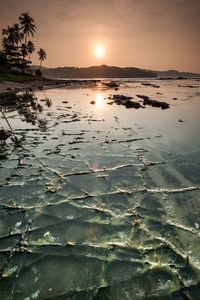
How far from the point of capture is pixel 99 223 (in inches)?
147

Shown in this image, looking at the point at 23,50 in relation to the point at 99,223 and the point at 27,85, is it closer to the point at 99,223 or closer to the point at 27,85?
the point at 27,85

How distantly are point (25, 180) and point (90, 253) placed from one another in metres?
3.28

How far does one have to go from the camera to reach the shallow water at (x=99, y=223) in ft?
8.71

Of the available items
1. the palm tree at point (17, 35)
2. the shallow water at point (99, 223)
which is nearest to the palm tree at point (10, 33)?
the palm tree at point (17, 35)

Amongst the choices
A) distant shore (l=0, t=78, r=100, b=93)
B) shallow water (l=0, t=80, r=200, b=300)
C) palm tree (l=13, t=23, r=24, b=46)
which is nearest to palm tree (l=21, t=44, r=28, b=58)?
palm tree (l=13, t=23, r=24, b=46)

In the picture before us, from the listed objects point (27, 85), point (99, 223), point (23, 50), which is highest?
point (23, 50)

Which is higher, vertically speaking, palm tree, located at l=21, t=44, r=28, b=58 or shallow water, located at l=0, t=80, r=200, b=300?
palm tree, located at l=21, t=44, r=28, b=58

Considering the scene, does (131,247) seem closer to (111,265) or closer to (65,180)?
(111,265)

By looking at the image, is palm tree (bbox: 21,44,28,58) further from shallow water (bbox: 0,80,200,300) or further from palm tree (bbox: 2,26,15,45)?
shallow water (bbox: 0,80,200,300)

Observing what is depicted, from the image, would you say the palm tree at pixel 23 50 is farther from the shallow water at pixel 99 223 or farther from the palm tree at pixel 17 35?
the shallow water at pixel 99 223

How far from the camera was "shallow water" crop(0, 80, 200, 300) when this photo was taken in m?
2.66

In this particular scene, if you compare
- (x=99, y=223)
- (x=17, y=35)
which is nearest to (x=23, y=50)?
(x=17, y=35)

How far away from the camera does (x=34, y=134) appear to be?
9539 millimetres

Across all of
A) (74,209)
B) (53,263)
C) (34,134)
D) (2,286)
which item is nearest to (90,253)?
(53,263)
